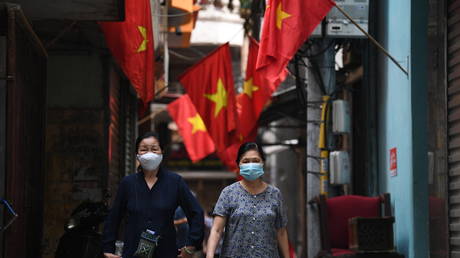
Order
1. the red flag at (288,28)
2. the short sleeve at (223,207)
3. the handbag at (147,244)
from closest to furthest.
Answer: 1. the handbag at (147,244)
2. the short sleeve at (223,207)
3. the red flag at (288,28)

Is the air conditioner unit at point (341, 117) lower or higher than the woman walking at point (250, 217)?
higher

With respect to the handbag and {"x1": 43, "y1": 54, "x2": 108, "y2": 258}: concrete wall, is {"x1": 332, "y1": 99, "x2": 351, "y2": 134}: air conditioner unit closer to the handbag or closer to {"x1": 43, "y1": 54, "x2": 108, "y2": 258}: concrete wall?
{"x1": 43, "y1": 54, "x2": 108, "y2": 258}: concrete wall

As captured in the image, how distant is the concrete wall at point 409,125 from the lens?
10.2 meters

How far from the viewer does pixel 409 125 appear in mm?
10406

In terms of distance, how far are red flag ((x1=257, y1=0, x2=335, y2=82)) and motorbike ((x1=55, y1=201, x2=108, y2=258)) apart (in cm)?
263

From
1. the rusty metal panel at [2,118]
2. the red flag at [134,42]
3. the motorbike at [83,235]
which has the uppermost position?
the red flag at [134,42]

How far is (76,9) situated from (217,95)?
6.80 metres

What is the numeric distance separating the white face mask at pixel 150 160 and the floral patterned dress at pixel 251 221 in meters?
0.68

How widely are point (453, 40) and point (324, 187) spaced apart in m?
4.57

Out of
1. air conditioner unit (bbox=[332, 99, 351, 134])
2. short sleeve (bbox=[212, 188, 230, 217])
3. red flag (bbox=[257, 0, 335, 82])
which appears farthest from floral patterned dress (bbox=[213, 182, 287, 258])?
air conditioner unit (bbox=[332, 99, 351, 134])

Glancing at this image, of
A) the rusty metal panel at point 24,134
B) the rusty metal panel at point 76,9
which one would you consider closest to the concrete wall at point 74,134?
the rusty metal panel at point 24,134

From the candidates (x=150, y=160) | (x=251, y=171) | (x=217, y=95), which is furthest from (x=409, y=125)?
(x=217, y=95)

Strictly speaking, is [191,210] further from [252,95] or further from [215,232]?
[252,95]

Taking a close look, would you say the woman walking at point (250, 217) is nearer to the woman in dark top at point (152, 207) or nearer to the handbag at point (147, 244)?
the woman in dark top at point (152, 207)
